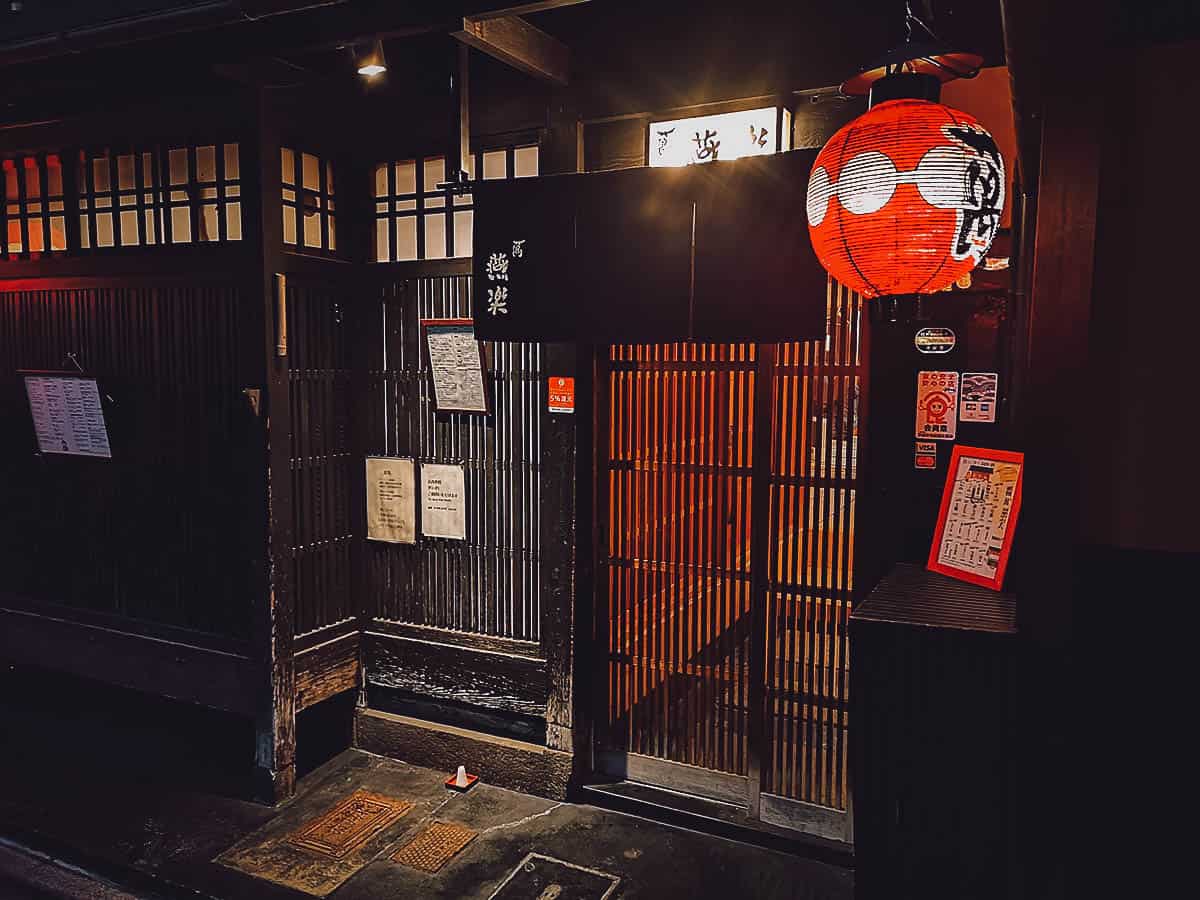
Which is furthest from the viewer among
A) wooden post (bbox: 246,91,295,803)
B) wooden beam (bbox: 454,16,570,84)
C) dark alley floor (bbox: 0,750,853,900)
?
wooden post (bbox: 246,91,295,803)

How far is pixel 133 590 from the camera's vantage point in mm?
8016

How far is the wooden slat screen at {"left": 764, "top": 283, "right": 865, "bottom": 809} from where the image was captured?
19.9 feet

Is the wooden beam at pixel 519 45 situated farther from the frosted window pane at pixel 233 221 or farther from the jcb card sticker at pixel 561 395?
the frosted window pane at pixel 233 221

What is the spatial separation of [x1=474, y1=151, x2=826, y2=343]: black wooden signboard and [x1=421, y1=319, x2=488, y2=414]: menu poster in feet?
2.57

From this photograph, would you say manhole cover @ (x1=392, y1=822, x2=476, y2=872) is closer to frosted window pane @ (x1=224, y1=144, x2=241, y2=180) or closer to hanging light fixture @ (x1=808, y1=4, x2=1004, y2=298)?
hanging light fixture @ (x1=808, y1=4, x2=1004, y2=298)

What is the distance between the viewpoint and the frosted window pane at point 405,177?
771 cm

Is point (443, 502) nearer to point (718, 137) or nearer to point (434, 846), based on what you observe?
point (434, 846)

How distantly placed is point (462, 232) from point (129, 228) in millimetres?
3488

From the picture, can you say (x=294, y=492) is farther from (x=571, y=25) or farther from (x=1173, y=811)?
(x=1173, y=811)

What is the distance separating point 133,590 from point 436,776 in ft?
11.6

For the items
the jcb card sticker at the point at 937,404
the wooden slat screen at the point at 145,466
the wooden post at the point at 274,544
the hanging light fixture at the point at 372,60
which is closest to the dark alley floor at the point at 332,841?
the wooden post at the point at 274,544

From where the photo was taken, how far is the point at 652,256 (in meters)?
5.92

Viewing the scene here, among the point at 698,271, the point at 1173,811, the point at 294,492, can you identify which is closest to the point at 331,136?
the point at 294,492

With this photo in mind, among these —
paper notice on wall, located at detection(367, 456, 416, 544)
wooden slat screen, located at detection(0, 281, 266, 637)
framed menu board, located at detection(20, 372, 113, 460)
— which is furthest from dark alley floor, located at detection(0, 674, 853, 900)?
framed menu board, located at detection(20, 372, 113, 460)
